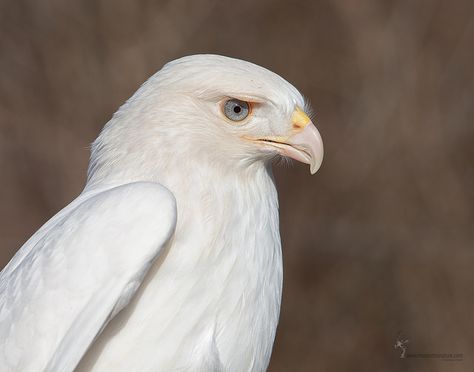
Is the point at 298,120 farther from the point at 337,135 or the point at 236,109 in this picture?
the point at 337,135

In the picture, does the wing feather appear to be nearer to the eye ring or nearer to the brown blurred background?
the eye ring

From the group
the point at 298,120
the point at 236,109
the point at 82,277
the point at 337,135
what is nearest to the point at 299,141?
the point at 298,120

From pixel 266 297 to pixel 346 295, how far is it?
3999 mm

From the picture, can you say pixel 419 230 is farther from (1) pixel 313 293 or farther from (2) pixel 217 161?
(2) pixel 217 161

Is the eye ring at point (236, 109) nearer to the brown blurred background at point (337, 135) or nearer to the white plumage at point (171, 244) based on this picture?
the white plumage at point (171, 244)

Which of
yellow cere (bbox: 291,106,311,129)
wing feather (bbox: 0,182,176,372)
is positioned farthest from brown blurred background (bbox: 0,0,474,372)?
wing feather (bbox: 0,182,176,372)

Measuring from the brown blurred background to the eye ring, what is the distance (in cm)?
351

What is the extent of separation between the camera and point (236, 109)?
3533 mm

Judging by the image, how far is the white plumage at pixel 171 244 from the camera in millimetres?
3119

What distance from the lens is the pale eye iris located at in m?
3.52

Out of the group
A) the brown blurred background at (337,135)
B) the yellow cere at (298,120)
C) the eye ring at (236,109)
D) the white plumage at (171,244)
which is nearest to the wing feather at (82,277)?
the white plumage at (171,244)

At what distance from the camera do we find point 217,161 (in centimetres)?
351

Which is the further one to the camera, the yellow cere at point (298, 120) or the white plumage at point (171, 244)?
the yellow cere at point (298, 120)

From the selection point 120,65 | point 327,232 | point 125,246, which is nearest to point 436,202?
point 327,232
